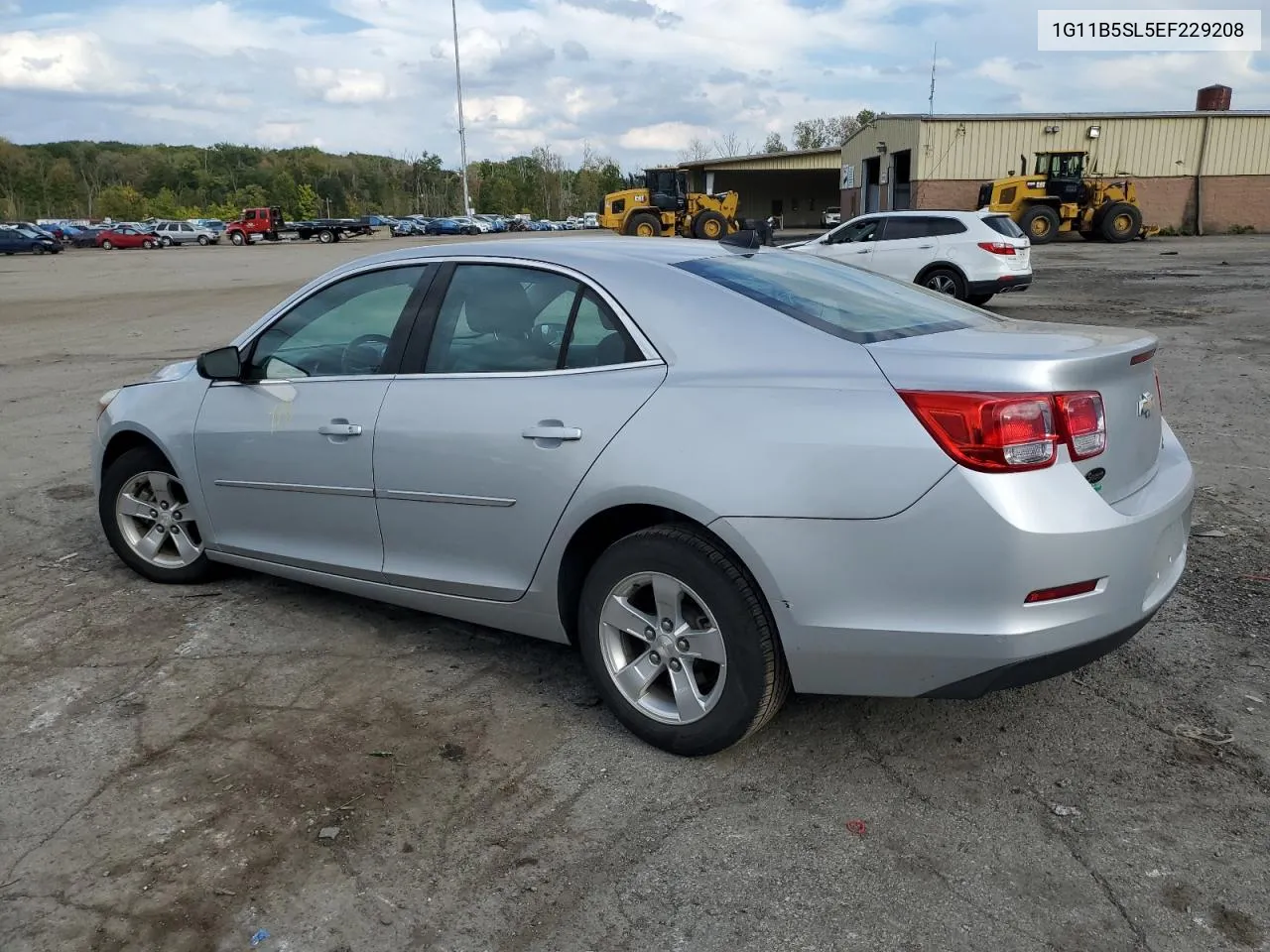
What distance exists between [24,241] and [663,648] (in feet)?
195

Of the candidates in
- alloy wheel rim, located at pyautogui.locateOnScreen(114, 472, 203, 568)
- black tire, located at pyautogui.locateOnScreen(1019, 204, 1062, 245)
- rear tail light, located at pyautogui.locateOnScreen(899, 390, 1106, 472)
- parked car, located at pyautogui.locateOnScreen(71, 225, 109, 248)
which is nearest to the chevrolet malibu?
rear tail light, located at pyautogui.locateOnScreen(899, 390, 1106, 472)

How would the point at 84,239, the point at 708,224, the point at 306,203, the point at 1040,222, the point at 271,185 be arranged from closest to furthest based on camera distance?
the point at 1040,222 → the point at 708,224 → the point at 84,239 → the point at 306,203 → the point at 271,185

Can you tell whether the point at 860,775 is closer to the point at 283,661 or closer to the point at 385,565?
the point at 385,565

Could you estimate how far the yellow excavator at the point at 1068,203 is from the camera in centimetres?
3256

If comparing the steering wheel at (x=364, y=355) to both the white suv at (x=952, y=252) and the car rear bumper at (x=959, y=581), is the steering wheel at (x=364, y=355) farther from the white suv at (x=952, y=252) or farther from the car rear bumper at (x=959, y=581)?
the white suv at (x=952, y=252)

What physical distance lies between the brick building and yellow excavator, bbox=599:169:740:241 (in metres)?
8.41

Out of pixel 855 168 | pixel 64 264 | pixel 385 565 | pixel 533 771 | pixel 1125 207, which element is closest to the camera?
pixel 533 771

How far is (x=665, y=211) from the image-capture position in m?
36.4

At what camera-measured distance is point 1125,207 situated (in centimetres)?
3319

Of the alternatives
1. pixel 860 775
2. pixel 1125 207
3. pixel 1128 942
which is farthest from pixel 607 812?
pixel 1125 207

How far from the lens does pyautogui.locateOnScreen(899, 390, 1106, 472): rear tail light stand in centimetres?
264

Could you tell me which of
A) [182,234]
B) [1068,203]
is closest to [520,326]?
[1068,203]

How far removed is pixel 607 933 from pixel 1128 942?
121 cm

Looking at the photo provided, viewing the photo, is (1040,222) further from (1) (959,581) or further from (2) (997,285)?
(1) (959,581)
